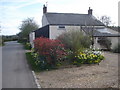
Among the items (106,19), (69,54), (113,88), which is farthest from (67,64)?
(106,19)

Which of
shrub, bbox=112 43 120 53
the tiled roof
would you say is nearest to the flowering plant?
shrub, bbox=112 43 120 53

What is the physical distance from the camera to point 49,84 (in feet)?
27.0

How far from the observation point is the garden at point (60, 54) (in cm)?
1224

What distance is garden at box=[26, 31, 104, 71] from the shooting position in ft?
40.2

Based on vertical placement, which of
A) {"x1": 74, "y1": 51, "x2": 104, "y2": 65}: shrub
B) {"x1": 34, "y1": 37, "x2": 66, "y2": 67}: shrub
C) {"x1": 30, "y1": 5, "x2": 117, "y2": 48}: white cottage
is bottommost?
{"x1": 74, "y1": 51, "x2": 104, "y2": 65}: shrub

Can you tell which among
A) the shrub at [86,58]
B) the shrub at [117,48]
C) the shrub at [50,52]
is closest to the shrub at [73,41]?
the shrub at [86,58]

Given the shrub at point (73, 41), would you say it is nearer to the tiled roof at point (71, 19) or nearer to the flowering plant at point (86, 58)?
the flowering plant at point (86, 58)

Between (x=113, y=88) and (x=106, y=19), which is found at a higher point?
(x=106, y=19)

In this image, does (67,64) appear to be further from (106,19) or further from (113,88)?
(106,19)

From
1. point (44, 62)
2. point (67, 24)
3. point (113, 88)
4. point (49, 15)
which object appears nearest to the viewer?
point (113, 88)

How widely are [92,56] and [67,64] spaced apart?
2.33 m

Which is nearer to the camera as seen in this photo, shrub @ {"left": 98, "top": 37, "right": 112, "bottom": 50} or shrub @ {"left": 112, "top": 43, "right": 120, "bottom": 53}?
shrub @ {"left": 112, "top": 43, "right": 120, "bottom": 53}

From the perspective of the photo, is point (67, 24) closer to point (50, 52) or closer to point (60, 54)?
point (60, 54)

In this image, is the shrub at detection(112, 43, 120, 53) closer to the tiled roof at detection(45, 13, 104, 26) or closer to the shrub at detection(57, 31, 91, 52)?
the shrub at detection(57, 31, 91, 52)
